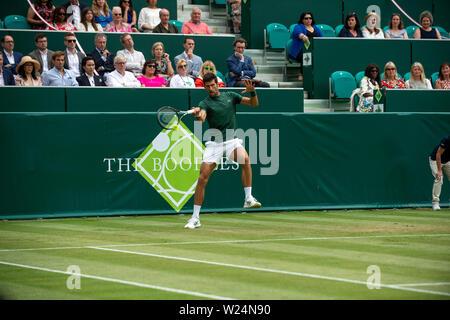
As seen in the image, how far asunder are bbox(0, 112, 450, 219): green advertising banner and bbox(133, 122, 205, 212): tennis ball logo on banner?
2 cm

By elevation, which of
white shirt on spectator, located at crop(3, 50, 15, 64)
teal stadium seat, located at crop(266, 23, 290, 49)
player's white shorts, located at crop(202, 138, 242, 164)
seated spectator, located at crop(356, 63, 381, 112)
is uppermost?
teal stadium seat, located at crop(266, 23, 290, 49)

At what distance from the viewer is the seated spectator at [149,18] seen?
60.4 ft

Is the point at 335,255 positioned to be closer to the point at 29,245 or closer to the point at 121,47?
the point at 29,245

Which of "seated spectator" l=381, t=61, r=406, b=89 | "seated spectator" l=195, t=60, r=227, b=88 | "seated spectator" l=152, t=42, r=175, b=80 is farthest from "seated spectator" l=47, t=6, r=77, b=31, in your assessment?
"seated spectator" l=381, t=61, r=406, b=89

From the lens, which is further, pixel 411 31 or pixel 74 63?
pixel 411 31

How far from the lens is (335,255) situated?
28.9 ft

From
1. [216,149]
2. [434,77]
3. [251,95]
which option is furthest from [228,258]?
[434,77]

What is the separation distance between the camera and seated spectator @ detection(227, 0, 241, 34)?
21328 millimetres

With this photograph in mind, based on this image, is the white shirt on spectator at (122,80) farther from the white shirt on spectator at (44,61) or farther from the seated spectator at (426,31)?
the seated spectator at (426,31)

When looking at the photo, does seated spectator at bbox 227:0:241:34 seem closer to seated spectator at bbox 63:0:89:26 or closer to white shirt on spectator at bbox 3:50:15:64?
seated spectator at bbox 63:0:89:26

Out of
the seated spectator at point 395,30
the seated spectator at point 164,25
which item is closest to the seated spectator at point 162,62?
the seated spectator at point 164,25

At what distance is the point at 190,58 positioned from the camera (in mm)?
17250

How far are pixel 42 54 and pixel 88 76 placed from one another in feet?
3.82

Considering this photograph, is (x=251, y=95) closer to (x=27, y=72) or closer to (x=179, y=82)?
(x=179, y=82)
